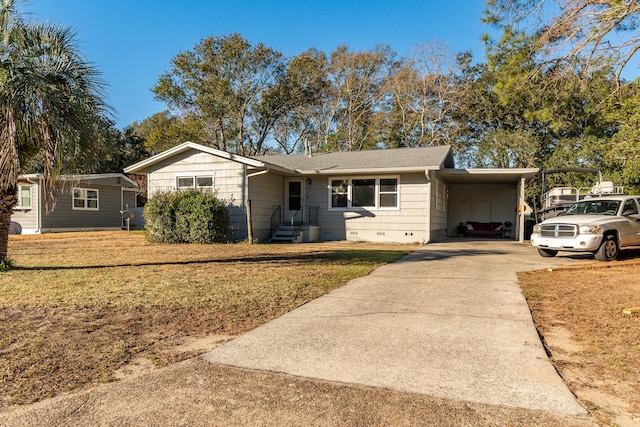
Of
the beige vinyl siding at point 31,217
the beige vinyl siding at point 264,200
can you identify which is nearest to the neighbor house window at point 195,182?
the beige vinyl siding at point 264,200

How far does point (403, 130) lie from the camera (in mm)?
31500

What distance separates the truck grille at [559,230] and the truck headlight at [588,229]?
117 mm

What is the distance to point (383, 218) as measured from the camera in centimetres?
1536

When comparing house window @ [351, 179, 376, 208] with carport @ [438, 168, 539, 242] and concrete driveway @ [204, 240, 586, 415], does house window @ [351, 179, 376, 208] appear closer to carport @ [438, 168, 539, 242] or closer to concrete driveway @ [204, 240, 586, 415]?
carport @ [438, 168, 539, 242]

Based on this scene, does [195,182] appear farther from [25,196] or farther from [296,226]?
[25,196]

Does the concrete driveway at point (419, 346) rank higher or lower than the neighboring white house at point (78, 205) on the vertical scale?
lower

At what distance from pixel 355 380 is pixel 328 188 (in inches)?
523

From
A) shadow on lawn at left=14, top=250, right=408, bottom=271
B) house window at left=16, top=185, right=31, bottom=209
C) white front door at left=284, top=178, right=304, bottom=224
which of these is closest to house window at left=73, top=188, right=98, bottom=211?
house window at left=16, top=185, right=31, bottom=209

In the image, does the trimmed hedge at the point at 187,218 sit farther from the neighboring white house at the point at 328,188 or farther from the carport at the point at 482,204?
the carport at the point at 482,204

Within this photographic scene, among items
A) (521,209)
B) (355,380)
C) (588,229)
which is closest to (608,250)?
(588,229)

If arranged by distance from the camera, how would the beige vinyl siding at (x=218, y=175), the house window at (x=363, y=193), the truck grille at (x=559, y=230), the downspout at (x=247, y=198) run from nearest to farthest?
the truck grille at (x=559, y=230), the downspout at (x=247, y=198), the beige vinyl siding at (x=218, y=175), the house window at (x=363, y=193)

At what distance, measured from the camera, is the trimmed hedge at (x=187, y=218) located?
13.5 metres

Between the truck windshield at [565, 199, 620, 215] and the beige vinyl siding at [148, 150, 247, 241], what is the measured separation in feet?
33.5

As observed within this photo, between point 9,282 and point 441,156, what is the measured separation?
43.9 feet
